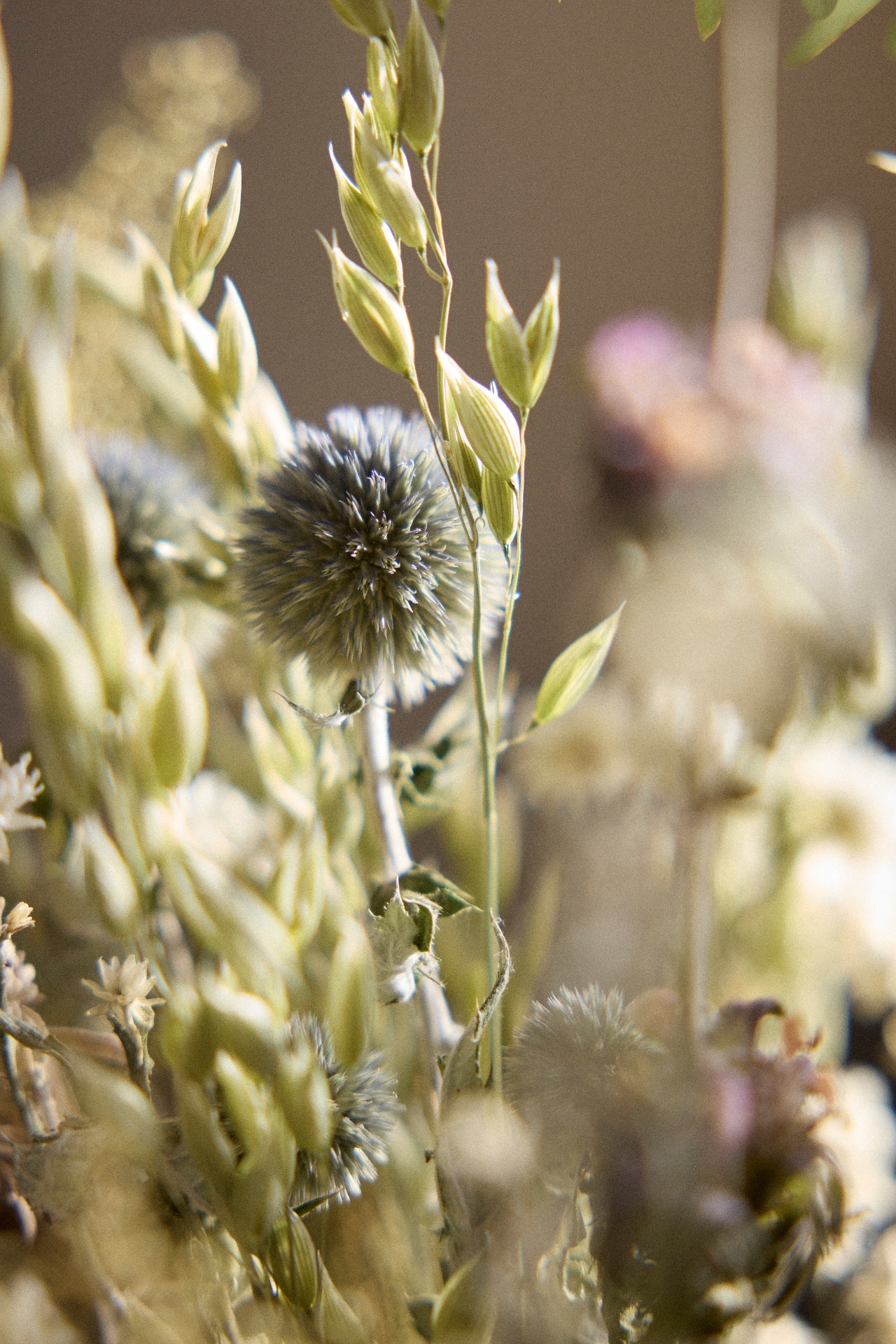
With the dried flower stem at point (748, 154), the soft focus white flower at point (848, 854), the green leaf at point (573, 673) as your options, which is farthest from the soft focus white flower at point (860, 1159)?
the dried flower stem at point (748, 154)

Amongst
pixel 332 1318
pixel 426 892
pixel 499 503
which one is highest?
pixel 499 503

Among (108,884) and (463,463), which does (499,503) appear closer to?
(463,463)

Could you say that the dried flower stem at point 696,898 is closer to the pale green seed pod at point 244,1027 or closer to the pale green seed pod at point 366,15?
the pale green seed pod at point 244,1027

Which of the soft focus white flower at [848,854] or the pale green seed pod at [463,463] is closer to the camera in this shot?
the pale green seed pod at [463,463]

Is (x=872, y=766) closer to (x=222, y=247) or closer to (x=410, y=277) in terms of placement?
(x=222, y=247)

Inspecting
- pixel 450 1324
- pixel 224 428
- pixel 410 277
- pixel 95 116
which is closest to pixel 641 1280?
pixel 450 1324

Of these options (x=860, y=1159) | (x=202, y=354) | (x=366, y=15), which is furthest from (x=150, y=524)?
(x=860, y=1159)
